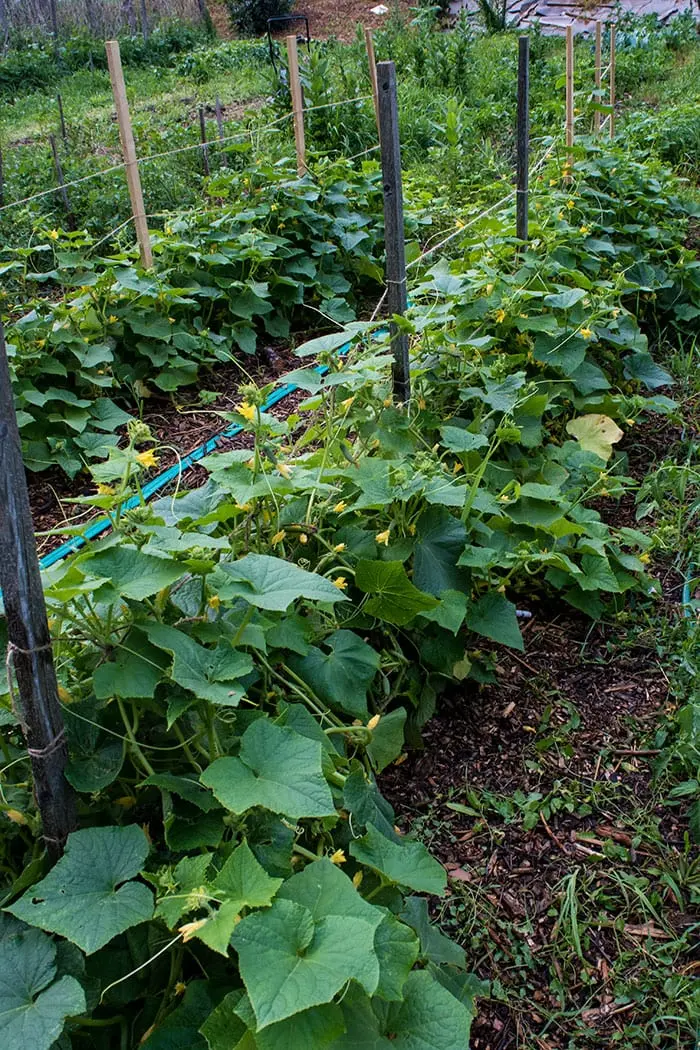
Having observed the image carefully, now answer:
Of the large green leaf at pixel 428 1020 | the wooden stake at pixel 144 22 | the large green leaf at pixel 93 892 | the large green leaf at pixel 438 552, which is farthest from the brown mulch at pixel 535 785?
the wooden stake at pixel 144 22

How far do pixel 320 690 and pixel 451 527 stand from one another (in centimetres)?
74

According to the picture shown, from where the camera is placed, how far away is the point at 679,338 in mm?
4930

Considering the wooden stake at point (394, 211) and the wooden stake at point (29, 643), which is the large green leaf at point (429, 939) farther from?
the wooden stake at point (394, 211)

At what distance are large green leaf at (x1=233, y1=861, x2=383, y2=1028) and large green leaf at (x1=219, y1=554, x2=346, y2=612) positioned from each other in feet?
1.87

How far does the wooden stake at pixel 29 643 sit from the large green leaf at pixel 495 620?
1374 millimetres

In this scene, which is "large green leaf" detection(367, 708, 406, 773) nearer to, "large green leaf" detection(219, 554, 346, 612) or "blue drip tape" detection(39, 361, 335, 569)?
"large green leaf" detection(219, 554, 346, 612)

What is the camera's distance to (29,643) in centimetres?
158

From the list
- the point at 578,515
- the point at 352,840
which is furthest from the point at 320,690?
the point at 578,515

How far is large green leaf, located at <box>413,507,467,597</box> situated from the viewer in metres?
2.76

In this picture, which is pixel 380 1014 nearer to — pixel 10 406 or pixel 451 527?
pixel 10 406

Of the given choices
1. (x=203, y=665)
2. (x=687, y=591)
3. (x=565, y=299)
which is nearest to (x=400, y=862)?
(x=203, y=665)

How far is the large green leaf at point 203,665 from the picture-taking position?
5.60 feet

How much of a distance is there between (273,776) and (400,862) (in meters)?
0.36

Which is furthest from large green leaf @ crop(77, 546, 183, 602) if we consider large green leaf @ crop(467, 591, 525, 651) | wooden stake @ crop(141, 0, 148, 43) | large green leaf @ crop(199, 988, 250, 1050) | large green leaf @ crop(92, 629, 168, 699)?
wooden stake @ crop(141, 0, 148, 43)
